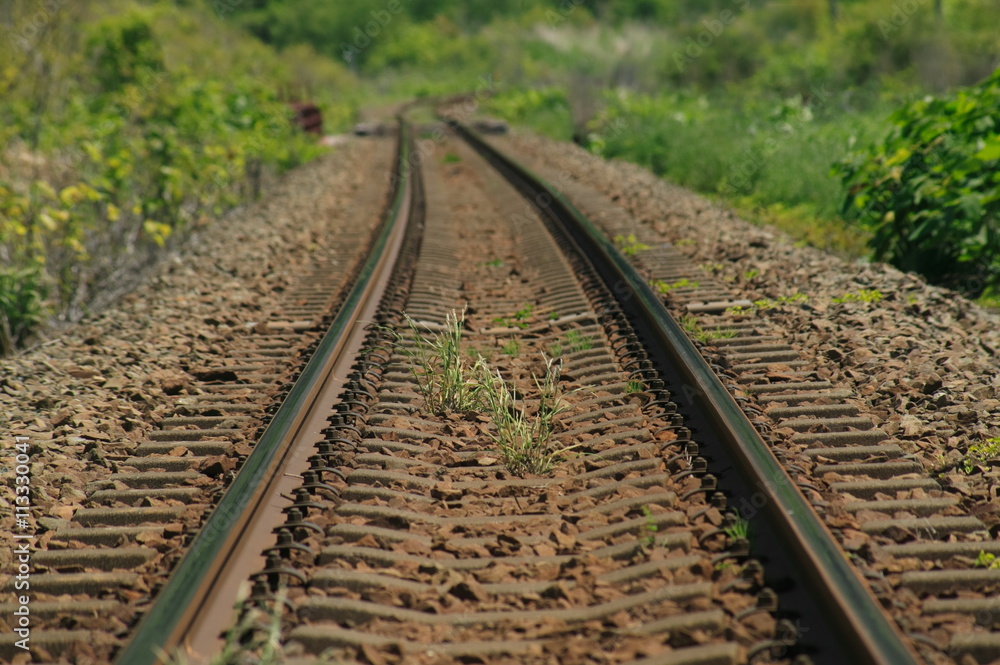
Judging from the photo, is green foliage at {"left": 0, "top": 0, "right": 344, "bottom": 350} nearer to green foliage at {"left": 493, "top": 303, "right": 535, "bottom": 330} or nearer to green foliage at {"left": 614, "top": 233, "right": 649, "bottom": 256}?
green foliage at {"left": 493, "top": 303, "right": 535, "bottom": 330}

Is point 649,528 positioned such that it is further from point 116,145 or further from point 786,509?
point 116,145

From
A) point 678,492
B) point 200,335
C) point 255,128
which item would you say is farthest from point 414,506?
point 255,128

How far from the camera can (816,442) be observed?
3.80 meters

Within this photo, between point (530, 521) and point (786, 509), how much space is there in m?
1.00

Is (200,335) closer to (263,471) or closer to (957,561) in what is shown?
(263,471)

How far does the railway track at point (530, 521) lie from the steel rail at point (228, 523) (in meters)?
0.01

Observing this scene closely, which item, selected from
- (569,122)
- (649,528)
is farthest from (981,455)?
(569,122)

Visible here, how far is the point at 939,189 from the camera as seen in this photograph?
647 cm

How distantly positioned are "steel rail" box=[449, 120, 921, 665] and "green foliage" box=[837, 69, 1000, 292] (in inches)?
96.9

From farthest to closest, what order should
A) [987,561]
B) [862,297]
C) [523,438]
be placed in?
[862,297]
[523,438]
[987,561]

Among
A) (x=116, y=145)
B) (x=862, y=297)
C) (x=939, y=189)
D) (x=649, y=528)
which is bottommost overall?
(x=649, y=528)

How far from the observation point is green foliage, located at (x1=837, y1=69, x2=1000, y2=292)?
6.18 metres

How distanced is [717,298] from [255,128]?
1132 cm

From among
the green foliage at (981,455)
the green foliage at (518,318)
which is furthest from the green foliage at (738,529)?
the green foliage at (518,318)
